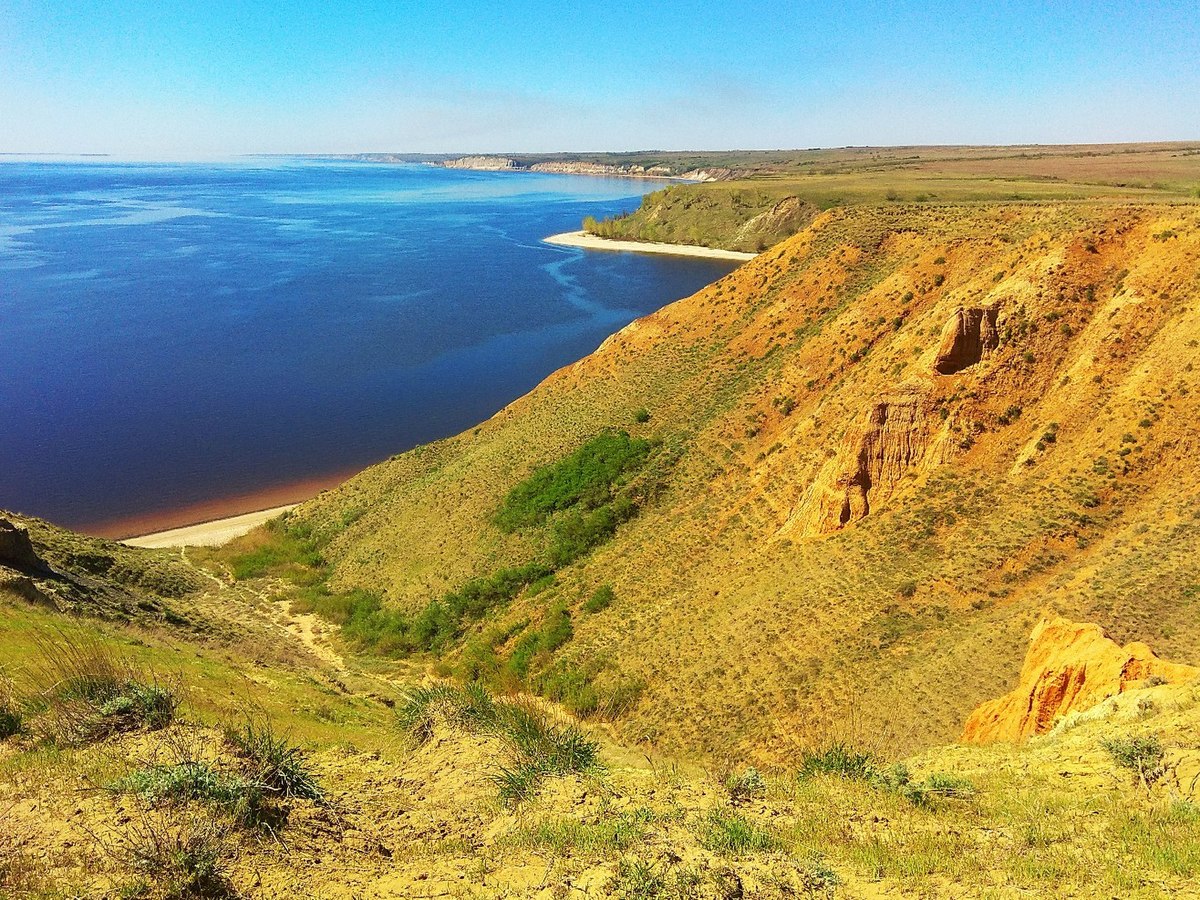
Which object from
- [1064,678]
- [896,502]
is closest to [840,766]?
[1064,678]

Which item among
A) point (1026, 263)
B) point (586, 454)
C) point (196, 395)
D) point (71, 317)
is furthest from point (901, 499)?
point (71, 317)

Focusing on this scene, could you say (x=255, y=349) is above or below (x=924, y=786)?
above

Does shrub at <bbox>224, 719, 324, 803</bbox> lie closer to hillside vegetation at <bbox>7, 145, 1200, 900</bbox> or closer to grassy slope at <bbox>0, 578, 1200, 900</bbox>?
hillside vegetation at <bbox>7, 145, 1200, 900</bbox>

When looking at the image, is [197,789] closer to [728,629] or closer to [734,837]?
[734,837]

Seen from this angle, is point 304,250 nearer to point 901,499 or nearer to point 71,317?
point 71,317

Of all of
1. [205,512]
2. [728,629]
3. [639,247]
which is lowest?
[205,512]

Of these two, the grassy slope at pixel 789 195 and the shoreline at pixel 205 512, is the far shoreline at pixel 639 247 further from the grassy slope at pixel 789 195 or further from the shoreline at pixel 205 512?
the shoreline at pixel 205 512
